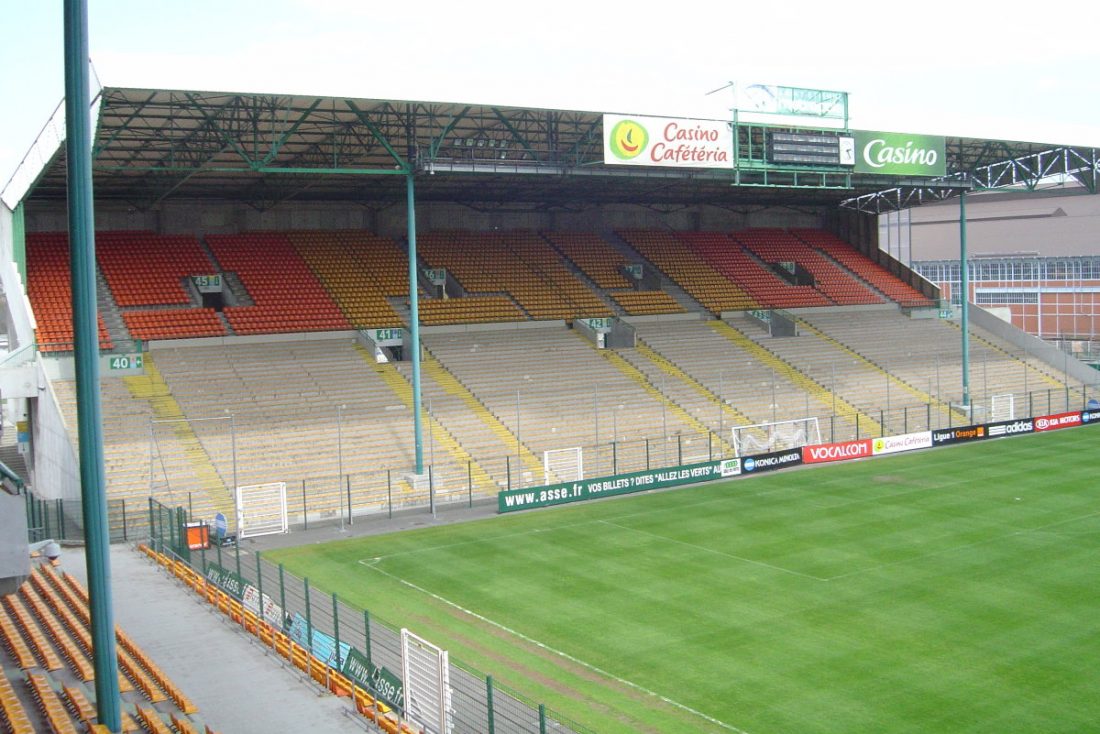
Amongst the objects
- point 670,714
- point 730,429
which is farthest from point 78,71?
point 730,429

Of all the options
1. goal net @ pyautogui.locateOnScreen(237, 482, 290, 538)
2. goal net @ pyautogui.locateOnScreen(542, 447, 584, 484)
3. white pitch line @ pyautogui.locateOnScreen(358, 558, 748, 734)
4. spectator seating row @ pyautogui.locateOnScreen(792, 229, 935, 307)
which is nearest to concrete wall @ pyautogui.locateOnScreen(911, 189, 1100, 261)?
spectator seating row @ pyautogui.locateOnScreen(792, 229, 935, 307)

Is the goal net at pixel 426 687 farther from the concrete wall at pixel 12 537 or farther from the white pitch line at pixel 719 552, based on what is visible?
the white pitch line at pixel 719 552

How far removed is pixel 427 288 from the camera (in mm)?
47031

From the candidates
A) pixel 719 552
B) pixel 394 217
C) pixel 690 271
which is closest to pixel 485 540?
pixel 719 552

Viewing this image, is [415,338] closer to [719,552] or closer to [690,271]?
[719,552]

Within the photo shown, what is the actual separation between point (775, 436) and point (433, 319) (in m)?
14.1

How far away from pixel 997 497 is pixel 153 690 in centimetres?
2410

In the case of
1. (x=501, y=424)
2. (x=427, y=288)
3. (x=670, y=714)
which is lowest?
(x=670, y=714)

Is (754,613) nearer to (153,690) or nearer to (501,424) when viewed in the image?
(153,690)

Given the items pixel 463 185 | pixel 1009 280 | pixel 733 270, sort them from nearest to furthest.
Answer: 1. pixel 463 185
2. pixel 733 270
3. pixel 1009 280

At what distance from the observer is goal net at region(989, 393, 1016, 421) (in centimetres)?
4472

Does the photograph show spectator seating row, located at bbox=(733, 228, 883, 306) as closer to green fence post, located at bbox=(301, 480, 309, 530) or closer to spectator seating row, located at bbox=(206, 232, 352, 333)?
spectator seating row, located at bbox=(206, 232, 352, 333)

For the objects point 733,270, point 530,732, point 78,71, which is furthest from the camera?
point 733,270

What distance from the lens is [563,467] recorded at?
35.0 m
